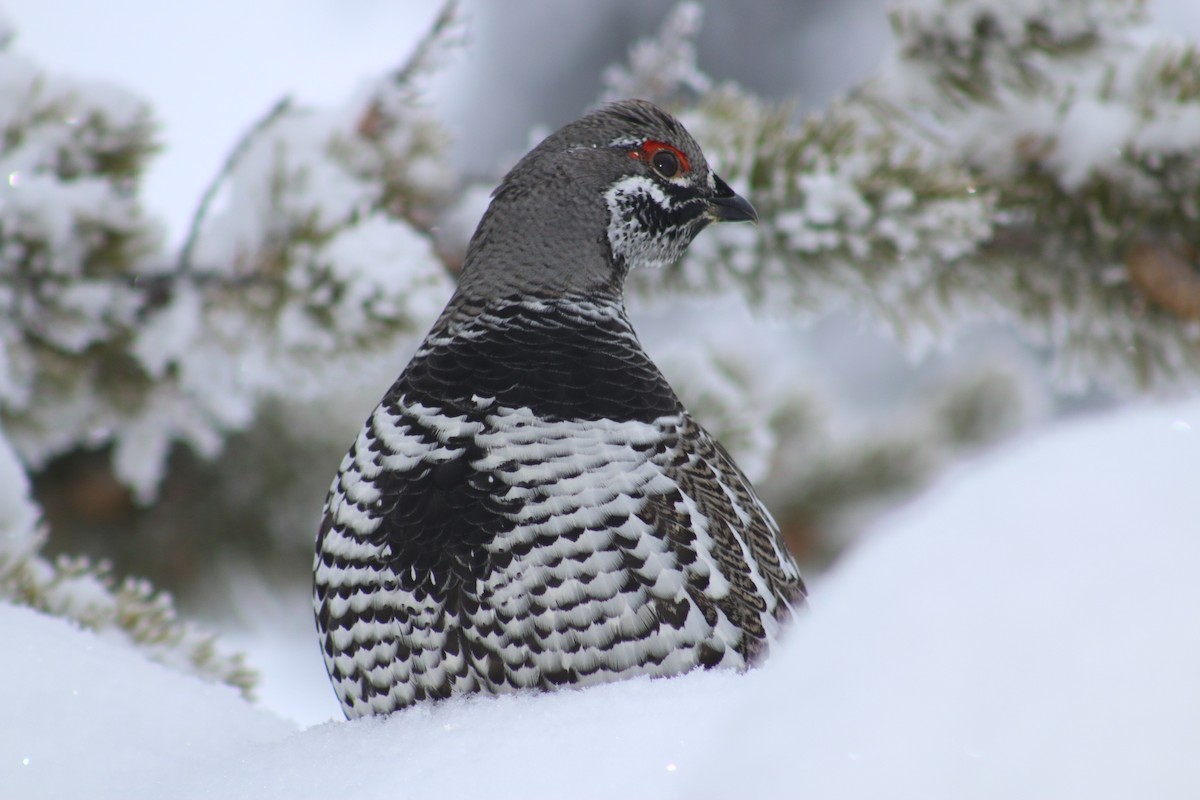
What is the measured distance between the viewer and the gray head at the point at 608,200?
268 cm

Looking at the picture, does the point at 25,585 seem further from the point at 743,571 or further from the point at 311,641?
the point at 311,641

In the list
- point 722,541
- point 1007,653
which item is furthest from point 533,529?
point 1007,653

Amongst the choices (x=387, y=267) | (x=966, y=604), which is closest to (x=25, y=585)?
(x=387, y=267)

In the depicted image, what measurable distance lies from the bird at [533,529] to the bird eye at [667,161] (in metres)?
0.51

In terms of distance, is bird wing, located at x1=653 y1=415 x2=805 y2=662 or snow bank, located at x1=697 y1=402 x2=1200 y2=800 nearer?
snow bank, located at x1=697 y1=402 x2=1200 y2=800

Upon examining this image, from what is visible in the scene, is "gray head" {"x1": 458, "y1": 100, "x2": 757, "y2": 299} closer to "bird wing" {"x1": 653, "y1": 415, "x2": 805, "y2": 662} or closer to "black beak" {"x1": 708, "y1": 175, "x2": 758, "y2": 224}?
"black beak" {"x1": 708, "y1": 175, "x2": 758, "y2": 224}

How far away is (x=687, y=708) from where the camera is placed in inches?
51.0

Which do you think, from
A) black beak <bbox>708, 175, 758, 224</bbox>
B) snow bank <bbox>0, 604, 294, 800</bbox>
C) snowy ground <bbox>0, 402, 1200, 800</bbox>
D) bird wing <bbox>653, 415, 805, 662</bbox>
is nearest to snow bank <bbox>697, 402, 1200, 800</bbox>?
snowy ground <bbox>0, 402, 1200, 800</bbox>

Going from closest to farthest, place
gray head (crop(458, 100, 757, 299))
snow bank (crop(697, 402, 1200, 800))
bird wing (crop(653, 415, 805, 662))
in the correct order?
snow bank (crop(697, 402, 1200, 800)) < bird wing (crop(653, 415, 805, 662)) < gray head (crop(458, 100, 757, 299))

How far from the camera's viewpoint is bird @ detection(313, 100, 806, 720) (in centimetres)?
193

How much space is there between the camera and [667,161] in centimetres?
284

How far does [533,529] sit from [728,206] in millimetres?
1247

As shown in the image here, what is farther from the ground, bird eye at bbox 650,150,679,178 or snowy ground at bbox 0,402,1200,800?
bird eye at bbox 650,150,679,178

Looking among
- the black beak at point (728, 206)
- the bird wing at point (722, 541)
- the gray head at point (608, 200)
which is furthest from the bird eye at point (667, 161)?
the bird wing at point (722, 541)
